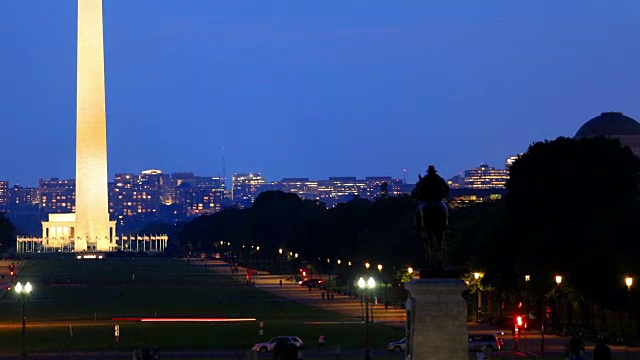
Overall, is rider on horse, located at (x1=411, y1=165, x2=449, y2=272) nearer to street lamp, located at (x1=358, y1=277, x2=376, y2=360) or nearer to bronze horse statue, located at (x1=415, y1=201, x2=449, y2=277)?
bronze horse statue, located at (x1=415, y1=201, x2=449, y2=277)

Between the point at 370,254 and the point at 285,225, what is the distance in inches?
3059

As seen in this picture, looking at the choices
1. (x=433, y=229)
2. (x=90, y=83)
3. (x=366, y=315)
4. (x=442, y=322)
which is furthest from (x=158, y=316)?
(x=90, y=83)

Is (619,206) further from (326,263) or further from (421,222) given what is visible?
(326,263)

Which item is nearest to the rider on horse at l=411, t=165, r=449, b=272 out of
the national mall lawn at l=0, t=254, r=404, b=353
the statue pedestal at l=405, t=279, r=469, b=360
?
the statue pedestal at l=405, t=279, r=469, b=360

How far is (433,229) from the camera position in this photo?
22875 mm

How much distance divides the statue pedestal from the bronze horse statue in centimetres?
43

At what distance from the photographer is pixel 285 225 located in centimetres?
18125

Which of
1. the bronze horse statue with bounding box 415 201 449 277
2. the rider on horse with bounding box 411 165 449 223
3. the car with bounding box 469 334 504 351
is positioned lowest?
the car with bounding box 469 334 504 351

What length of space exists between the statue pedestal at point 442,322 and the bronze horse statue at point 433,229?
0.43 metres

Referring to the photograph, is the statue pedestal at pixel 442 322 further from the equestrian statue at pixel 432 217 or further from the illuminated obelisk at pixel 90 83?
the illuminated obelisk at pixel 90 83

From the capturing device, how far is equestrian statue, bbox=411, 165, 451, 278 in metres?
22.8

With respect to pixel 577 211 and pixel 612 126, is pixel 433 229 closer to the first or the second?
pixel 577 211

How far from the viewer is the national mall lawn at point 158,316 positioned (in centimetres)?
5516

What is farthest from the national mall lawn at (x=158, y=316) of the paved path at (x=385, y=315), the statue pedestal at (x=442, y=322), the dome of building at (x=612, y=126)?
the dome of building at (x=612, y=126)
